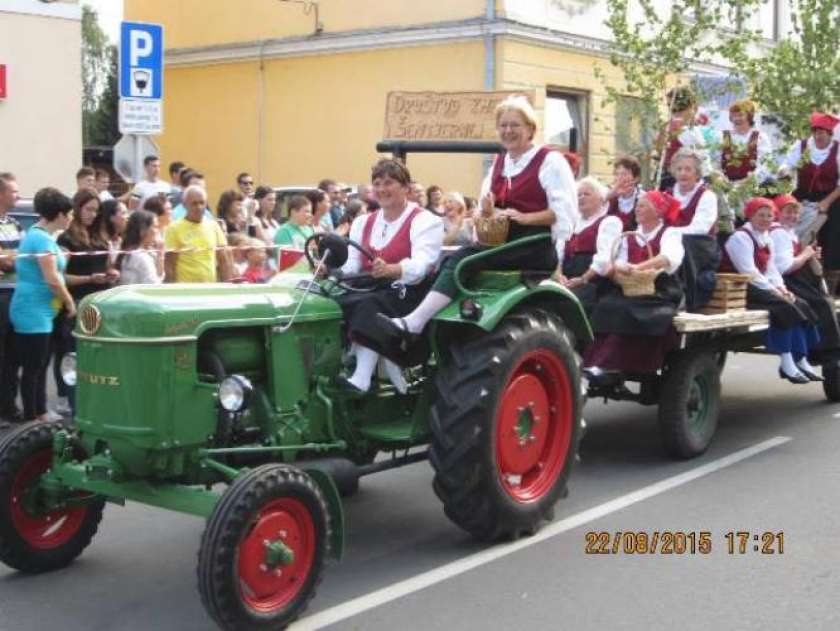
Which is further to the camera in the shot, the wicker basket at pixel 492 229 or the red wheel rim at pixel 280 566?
the wicker basket at pixel 492 229

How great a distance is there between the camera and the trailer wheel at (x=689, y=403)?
7.41m

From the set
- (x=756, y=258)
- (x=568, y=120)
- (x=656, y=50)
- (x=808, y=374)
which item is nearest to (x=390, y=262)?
(x=756, y=258)

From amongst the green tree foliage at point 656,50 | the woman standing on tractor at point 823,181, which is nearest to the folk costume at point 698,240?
the green tree foliage at point 656,50

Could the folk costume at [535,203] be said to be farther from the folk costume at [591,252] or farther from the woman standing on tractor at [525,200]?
the folk costume at [591,252]

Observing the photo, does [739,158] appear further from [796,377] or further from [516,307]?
[516,307]

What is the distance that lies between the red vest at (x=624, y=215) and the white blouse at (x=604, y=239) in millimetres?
317

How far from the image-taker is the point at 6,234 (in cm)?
866

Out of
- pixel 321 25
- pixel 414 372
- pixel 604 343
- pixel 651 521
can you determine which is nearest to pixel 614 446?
pixel 604 343

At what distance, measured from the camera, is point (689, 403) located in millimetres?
7676

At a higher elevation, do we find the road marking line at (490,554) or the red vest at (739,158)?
the red vest at (739,158)

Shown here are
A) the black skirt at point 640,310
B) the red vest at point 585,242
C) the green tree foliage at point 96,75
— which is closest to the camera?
the black skirt at point 640,310

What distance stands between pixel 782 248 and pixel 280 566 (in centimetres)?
560

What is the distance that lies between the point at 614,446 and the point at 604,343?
1008 mm

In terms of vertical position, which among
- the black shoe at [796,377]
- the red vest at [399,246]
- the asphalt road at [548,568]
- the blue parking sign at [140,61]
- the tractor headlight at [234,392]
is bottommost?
the asphalt road at [548,568]
